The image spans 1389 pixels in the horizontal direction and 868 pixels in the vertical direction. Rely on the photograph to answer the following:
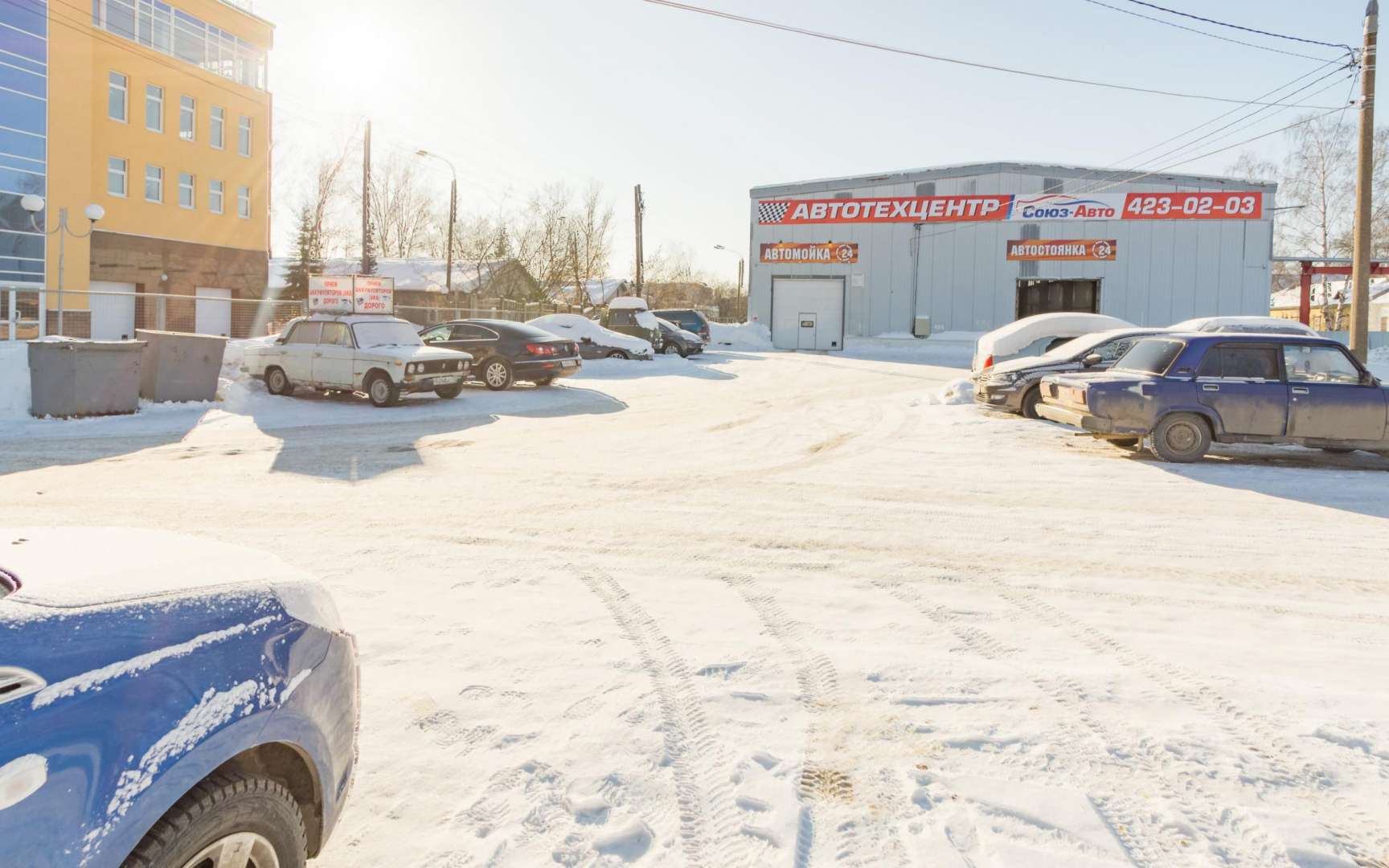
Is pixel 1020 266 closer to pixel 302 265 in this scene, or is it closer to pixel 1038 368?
pixel 1038 368

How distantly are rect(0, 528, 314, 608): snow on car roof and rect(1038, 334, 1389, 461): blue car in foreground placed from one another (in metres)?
10.2

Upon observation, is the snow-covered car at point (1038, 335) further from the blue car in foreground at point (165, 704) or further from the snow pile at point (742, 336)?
the snow pile at point (742, 336)

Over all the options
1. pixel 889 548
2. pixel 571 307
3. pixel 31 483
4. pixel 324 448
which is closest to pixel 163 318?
pixel 324 448

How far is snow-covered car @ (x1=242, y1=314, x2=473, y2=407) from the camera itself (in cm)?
1608

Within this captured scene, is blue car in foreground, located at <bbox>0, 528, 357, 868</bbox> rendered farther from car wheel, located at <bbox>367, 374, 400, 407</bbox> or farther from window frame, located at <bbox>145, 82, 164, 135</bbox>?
window frame, located at <bbox>145, 82, 164, 135</bbox>

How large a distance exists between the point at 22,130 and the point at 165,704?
34082 millimetres

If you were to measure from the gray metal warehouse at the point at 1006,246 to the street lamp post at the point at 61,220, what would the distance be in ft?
88.1

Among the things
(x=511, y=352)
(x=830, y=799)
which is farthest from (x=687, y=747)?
(x=511, y=352)

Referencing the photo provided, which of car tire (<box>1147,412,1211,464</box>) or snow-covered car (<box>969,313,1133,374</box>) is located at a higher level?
snow-covered car (<box>969,313,1133,374</box>)

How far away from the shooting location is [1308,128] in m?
47.8

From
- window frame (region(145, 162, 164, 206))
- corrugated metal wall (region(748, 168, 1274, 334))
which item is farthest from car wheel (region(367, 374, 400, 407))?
corrugated metal wall (region(748, 168, 1274, 334))

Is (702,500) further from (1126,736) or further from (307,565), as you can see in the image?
(1126,736)

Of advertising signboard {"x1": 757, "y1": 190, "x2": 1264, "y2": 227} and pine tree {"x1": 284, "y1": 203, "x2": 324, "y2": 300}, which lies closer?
advertising signboard {"x1": 757, "y1": 190, "x2": 1264, "y2": 227}

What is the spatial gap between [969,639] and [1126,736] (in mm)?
1222
